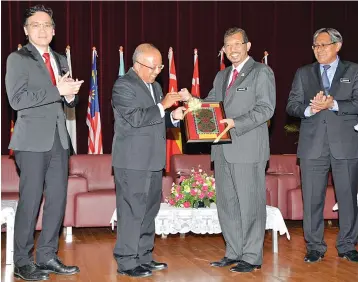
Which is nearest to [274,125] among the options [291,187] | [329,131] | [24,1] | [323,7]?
[323,7]

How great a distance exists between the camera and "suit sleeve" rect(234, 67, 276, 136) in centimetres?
385

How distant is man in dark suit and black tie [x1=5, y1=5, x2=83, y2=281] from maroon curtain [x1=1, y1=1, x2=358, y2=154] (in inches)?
218

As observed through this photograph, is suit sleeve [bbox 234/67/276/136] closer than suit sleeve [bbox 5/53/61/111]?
No

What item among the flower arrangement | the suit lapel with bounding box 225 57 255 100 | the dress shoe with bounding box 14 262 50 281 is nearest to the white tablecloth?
the flower arrangement

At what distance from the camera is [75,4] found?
9.28 m

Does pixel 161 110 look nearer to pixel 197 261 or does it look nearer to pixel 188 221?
pixel 197 261

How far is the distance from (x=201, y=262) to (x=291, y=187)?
272 centimetres

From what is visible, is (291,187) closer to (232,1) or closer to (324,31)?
(324,31)

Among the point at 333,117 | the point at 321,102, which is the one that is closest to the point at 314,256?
the point at 333,117

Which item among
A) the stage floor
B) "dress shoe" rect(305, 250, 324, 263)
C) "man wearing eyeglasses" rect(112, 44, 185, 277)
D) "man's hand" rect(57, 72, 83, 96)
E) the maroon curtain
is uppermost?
the maroon curtain

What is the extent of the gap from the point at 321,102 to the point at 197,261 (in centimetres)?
161

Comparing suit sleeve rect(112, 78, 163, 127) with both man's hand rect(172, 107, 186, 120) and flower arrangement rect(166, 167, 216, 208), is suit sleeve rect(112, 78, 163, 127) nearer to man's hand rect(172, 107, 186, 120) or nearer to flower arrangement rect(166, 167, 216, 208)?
man's hand rect(172, 107, 186, 120)

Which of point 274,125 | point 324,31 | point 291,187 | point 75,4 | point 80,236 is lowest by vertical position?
point 80,236

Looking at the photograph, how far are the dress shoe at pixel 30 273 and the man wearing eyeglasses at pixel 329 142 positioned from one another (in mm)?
2034
